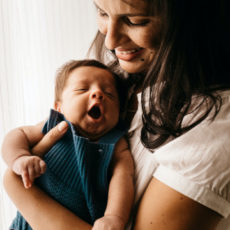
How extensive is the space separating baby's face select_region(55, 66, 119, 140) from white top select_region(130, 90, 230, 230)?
32cm

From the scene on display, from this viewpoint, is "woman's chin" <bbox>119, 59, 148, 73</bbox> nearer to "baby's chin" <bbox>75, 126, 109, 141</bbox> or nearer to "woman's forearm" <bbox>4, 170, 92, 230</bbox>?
"baby's chin" <bbox>75, 126, 109, 141</bbox>

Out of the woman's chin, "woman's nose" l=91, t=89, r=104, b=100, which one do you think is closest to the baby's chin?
"woman's nose" l=91, t=89, r=104, b=100

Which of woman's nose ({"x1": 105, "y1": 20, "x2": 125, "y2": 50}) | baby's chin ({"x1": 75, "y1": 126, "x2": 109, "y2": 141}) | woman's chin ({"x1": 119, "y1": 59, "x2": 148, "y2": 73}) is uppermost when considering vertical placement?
woman's nose ({"x1": 105, "y1": 20, "x2": 125, "y2": 50})

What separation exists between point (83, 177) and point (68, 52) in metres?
0.97

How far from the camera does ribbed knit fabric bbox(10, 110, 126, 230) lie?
877 millimetres

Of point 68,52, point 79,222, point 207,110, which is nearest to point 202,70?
point 207,110

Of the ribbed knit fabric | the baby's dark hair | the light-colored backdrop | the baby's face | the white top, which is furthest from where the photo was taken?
the light-colored backdrop

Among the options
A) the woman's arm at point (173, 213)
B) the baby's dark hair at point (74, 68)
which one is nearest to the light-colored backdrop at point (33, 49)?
the baby's dark hair at point (74, 68)

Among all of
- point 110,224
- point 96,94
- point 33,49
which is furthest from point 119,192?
point 33,49

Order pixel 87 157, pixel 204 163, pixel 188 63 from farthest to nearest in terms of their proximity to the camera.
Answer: pixel 87 157 < pixel 188 63 < pixel 204 163

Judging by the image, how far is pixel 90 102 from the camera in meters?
1.00

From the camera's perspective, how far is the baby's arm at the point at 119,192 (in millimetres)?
760

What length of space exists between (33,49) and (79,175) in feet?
3.03

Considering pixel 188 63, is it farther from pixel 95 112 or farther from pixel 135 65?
pixel 95 112
